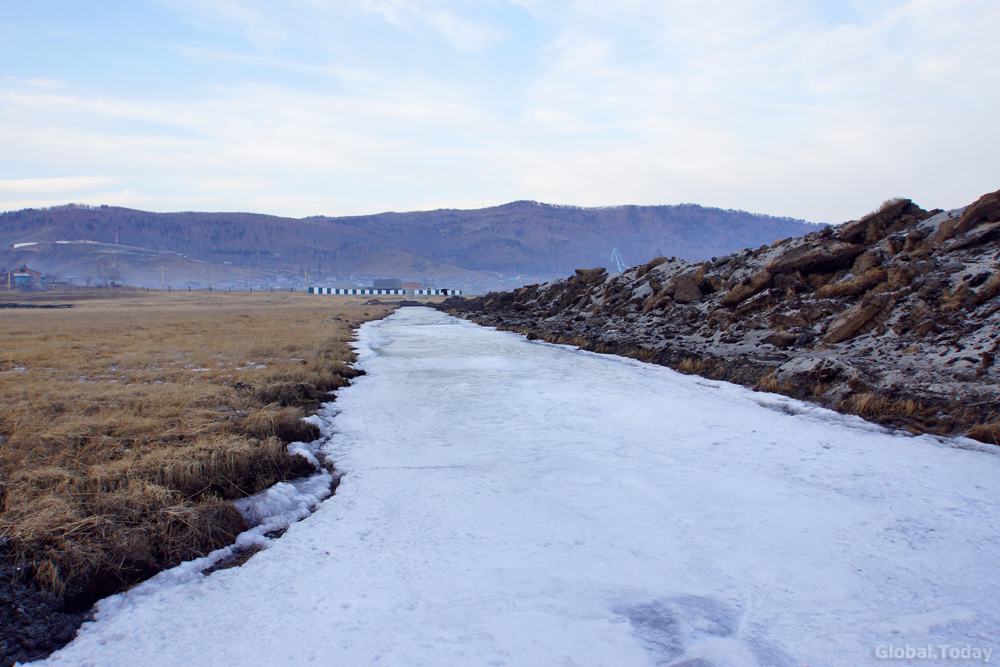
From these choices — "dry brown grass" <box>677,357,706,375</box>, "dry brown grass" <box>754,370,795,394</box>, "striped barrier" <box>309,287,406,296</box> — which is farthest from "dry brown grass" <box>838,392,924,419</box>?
"striped barrier" <box>309,287,406,296</box>

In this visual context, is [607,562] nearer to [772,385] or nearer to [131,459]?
[131,459]

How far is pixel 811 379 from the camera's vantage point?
28.8 feet

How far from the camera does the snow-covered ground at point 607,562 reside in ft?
9.12

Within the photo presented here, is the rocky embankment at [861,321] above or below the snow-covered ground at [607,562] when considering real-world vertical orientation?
above

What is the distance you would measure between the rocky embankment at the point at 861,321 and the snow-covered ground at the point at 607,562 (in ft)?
4.84

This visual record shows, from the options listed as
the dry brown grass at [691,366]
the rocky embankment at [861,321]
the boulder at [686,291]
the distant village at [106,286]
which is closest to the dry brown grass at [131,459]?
the dry brown grass at [691,366]

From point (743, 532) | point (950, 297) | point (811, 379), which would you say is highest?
point (950, 297)

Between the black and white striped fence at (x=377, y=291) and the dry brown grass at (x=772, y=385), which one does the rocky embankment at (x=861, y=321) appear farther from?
the black and white striped fence at (x=377, y=291)

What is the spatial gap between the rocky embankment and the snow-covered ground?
148 centimetres

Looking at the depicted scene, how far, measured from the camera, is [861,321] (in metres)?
10.4

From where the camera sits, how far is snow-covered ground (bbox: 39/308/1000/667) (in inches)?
109

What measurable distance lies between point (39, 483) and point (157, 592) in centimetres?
208

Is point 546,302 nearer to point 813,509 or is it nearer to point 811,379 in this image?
point 811,379

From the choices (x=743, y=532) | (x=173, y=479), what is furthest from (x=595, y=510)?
(x=173, y=479)
